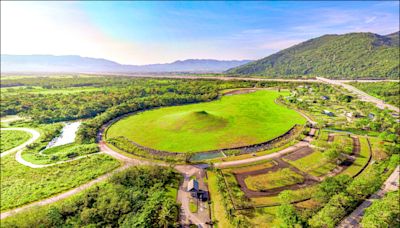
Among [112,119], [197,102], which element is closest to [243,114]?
[197,102]

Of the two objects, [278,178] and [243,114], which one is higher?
[243,114]

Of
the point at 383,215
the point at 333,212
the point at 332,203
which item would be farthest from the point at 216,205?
the point at 383,215

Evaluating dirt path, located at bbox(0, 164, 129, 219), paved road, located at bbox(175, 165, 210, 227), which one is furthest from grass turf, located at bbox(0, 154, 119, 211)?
paved road, located at bbox(175, 165, 210, 227)

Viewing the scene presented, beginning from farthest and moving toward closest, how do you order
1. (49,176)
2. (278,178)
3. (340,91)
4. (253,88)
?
(253,88) < (340,91) < (49,176) < (278,178)

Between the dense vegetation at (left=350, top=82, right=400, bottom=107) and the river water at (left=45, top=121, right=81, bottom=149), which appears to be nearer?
the river water at (left=45, top=121, right=81, bottom=149)

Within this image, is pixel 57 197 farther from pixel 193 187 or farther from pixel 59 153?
pixel 193 187

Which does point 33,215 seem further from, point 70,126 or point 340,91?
point 340,91

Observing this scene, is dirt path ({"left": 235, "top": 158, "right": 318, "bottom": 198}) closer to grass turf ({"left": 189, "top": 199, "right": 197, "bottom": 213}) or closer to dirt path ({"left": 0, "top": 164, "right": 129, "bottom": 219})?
grass turf ({"left": 189, "top": 199, "right": 197, "bottom": 213})
